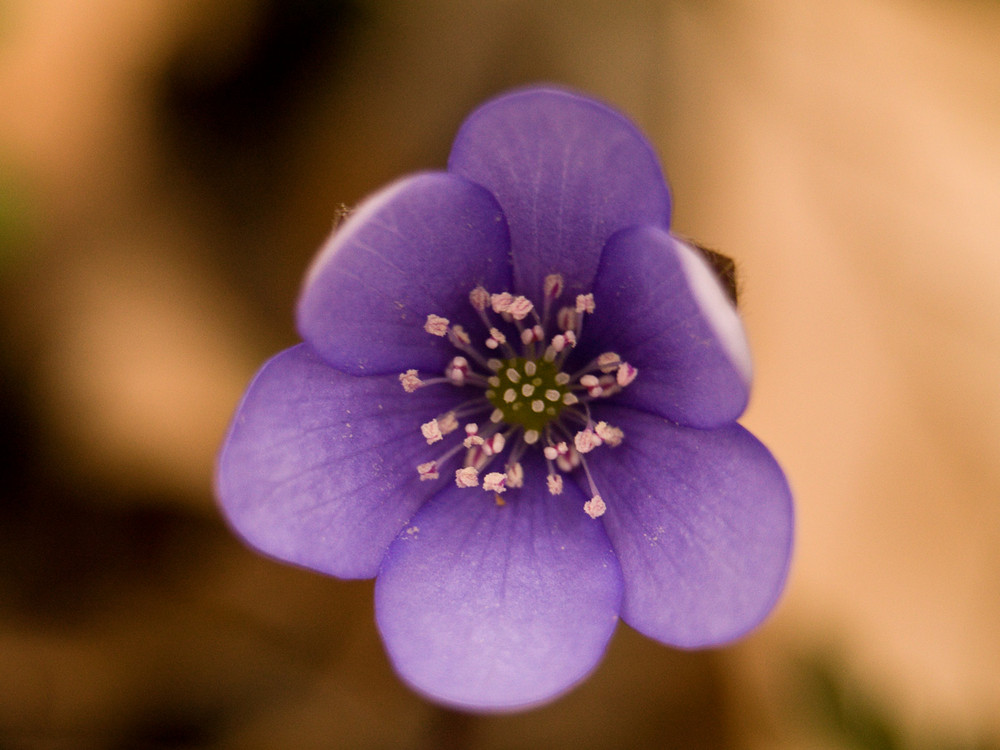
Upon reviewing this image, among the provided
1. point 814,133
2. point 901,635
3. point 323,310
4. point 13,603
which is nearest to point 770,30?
point 814,133

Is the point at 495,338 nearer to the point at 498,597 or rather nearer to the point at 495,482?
the point at 495,482

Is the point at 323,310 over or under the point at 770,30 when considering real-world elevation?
under

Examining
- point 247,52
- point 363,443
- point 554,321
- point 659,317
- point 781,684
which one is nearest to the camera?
point 659,317

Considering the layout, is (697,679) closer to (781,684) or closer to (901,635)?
(781,684)

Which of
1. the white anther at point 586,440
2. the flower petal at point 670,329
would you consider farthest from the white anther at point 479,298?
the white anther at point 586,440

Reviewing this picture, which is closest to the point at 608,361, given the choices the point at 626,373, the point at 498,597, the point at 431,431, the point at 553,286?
the point at 626,373
